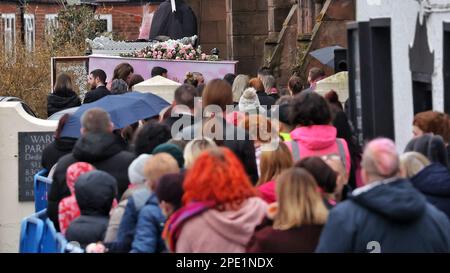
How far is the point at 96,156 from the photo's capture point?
11492 millimetres

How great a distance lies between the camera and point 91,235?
33.3 ft

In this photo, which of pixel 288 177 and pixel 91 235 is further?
pixel 91 235

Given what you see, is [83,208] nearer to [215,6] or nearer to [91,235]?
[91,235]

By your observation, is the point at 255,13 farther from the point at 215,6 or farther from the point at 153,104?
the point at 153,104

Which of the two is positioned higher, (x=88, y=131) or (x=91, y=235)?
(x=88, y=131)

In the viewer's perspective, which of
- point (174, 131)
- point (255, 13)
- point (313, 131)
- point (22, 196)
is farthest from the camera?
point (255, 13)

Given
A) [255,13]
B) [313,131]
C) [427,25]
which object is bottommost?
[313,131]

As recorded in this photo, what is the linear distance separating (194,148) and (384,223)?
8.16 feet

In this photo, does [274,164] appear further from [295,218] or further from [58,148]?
[58,148]

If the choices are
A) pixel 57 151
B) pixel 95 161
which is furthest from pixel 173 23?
pixel 95 161

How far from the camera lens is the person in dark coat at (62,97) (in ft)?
63.3
